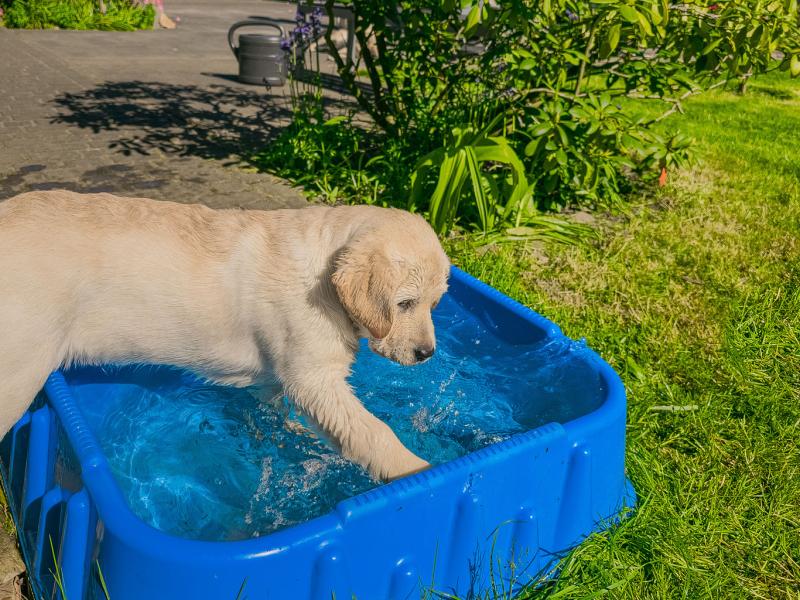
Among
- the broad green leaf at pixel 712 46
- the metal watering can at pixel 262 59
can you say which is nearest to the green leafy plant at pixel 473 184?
the broad green leaf at pixel 712 46

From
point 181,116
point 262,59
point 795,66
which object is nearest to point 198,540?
point 795,66

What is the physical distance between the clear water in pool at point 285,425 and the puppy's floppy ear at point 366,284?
2.49ft

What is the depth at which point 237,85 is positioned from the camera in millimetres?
11141

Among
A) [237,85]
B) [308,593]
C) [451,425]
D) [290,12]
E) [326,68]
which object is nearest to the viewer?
[308,593]

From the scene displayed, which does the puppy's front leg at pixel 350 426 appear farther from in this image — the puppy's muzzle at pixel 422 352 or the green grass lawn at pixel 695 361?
the green grass lawn at pixel 695 361

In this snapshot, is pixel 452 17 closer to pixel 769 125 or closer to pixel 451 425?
pixel 451 425

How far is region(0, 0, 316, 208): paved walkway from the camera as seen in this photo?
20.1 ft

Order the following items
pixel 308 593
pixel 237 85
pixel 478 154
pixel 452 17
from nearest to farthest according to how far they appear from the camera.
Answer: pixel 308 593 < pixel 478 154 < pixel 452 17 < pixel 237 85

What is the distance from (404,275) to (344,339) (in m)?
0.38

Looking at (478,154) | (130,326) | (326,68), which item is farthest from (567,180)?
(326,68)

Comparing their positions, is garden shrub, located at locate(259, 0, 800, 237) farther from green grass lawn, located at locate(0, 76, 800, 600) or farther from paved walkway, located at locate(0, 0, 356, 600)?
paved walkway, located at locate(0, 0, 356, 600)

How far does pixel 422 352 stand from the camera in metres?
2.78

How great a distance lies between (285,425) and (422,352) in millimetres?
906

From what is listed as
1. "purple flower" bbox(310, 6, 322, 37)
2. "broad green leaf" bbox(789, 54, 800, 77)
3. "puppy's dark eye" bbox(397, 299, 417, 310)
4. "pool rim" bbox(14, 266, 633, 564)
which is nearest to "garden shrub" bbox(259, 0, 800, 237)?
"broad green leaf" bbox(789, 54, 800, 77)
